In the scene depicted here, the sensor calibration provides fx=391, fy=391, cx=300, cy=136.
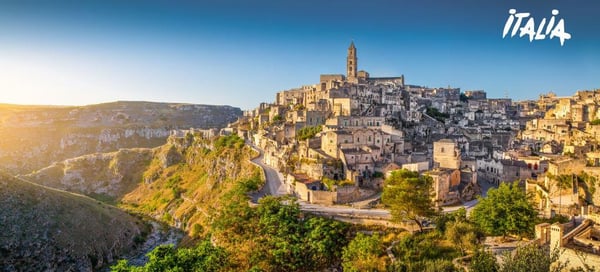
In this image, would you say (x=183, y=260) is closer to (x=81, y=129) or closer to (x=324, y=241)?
(x=324, y=241)

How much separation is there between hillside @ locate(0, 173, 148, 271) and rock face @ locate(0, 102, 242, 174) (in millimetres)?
61115

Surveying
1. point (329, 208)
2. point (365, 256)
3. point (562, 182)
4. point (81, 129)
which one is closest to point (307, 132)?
point (329, 208)

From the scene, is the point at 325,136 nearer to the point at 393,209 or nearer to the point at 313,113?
the point at 313,113

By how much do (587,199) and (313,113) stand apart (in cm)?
3968

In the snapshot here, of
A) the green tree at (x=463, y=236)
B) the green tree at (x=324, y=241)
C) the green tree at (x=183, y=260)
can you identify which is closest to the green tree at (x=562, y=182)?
the green tree at (x=463, y=236)

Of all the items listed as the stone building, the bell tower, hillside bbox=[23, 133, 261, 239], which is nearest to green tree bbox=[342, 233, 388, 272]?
the stone building

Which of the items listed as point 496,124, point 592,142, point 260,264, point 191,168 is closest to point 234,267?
point 260,264

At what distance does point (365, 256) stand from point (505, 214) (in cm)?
1130

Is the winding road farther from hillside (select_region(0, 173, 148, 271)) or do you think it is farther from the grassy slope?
hillside (select_region(0, 173, 148, 271))

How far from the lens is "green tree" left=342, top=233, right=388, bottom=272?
91.6 feet

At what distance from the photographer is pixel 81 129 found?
426 feet

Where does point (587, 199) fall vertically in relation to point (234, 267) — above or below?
above

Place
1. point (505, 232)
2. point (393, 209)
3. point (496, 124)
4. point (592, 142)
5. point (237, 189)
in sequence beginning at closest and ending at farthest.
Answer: point (505, 232) < point (393, 209) < point (237, 189) < point (592, 142) < point (496, 124)

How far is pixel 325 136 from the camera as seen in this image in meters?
52.0
